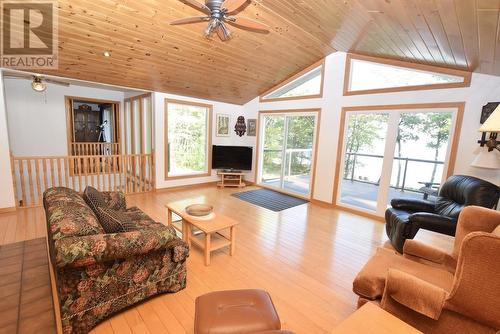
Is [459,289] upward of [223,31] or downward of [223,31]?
downward

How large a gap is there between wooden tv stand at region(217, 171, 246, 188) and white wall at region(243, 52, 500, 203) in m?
1.67

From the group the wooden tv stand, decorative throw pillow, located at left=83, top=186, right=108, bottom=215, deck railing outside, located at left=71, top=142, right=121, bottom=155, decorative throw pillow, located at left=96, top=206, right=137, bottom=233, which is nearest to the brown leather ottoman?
decorative throw pillow, located at left=96, top=206, right=137, bottom=233

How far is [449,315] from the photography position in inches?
50.8

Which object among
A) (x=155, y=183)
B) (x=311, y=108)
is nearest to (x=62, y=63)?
(x=155, y=183)

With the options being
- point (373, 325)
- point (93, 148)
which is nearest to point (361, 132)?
point (373, 325)

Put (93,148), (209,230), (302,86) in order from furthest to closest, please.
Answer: (93,148) → (302,86) → (209,230)

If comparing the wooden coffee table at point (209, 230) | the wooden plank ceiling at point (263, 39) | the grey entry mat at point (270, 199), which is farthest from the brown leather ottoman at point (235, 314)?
the grey entry mat at point (270, 199)

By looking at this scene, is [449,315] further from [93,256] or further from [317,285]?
[93,256]

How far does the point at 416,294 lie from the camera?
1302 mm

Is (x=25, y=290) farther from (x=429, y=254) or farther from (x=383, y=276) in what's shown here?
(x=429, y=254)

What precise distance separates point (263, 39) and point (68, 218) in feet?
11.2

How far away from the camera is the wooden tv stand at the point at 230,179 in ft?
20.2

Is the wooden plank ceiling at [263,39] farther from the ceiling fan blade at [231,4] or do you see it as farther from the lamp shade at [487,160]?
the ceiling fan blade at [231,4]

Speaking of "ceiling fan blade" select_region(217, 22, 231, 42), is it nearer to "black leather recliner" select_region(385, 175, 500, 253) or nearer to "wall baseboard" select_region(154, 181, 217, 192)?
"black leather recliner" select_region(385, 175, 500, 253)
